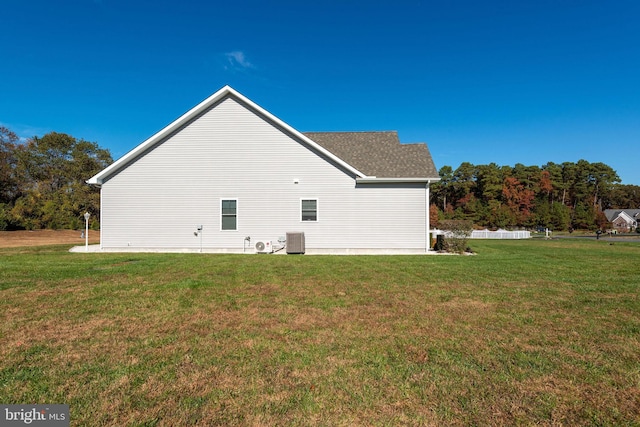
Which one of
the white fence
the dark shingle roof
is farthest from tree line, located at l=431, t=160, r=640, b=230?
the dark shingle roof

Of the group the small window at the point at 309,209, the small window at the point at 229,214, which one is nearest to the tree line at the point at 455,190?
the small window at the point at 309,209

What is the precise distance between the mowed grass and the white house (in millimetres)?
7325

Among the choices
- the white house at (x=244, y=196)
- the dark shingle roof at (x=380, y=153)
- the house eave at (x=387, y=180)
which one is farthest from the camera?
the dark shingle roof at (x=380, y=153)

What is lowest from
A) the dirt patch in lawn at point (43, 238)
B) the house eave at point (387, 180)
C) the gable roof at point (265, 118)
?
the dirt patch in lawn at point (43, 238)

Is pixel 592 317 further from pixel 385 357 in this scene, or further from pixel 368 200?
pixel 368 200

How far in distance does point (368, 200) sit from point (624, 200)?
102m

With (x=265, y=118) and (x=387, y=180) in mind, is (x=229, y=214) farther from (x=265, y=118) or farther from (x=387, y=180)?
(x=387, y=180)

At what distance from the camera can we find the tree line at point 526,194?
4975cm

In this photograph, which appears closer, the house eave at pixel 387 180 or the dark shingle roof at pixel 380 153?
the house eave at pixel 387 180

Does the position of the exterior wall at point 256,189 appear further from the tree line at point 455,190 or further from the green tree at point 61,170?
the green tree at point 61,170

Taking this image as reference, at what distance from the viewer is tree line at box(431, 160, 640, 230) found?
49.8m

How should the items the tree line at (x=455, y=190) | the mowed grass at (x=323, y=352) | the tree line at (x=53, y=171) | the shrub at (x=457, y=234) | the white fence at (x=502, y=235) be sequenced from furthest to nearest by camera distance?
1. the white fence at (x=502, y=235)
2. the tree line at (x=53, y=171)
3. the tree line at (x=455, y=190)
4. the shrub at (x=457, y=234)
5. the mowed grass at (x=323, y=352)

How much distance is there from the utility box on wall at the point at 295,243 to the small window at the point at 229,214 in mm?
2595

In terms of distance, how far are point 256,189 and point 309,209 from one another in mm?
2545
